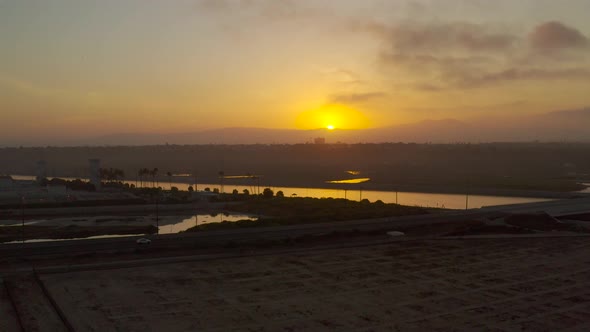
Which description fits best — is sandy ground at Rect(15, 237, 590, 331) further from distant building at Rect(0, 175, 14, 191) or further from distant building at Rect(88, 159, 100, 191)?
distant building at Rect(88, 159, 100, 191)

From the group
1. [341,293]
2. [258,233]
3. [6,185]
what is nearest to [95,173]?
[6,185]

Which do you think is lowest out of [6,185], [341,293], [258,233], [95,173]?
[341,293]

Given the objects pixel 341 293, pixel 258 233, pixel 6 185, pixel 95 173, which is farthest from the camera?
pixel 95 173

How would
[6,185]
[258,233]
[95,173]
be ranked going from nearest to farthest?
[258,233] < [6,185] < [95,173]

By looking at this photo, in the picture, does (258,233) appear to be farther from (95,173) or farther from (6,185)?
(6,185)

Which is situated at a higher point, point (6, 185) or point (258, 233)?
point (6, 185)

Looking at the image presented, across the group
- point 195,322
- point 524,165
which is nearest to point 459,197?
point 195,322

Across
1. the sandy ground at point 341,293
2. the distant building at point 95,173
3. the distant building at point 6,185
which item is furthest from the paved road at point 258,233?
the distant building at point 95,173
